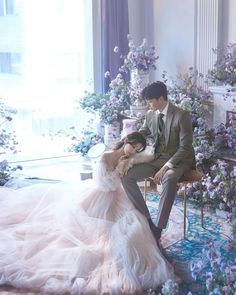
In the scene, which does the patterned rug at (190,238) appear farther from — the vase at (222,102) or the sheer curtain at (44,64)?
the sheer curtain at (44,64)

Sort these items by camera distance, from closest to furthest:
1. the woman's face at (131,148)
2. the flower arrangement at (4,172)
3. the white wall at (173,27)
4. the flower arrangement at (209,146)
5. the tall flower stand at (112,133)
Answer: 1. the woman's face at (131,148)
2. the flower arrangement at (209,146)
3. the white wall at (173,27)
4. the flower arrangement at (4,172)
5. the tall flower stand at (112,133)

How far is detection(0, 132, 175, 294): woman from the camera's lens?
251cm

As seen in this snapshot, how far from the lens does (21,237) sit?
116 inches

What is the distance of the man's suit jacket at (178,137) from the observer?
3111mm

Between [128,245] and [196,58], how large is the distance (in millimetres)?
2503

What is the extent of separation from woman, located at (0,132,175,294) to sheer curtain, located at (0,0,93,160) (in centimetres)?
203

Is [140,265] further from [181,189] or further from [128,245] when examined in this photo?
[181,189]

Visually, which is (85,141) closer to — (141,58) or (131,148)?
(141,58)

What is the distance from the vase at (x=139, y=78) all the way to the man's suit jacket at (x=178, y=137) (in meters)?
1.48

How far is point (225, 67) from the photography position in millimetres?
3924

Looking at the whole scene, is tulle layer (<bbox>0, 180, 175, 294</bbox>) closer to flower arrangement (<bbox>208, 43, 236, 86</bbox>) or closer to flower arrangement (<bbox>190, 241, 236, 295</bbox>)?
flower arrangement (<bbox>190, 241, 236, 295</bbox>)

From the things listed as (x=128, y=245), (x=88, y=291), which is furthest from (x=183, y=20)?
(x=88, y=291)

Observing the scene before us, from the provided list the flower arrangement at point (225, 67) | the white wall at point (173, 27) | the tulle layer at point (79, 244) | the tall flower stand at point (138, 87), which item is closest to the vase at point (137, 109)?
the tall flower stand at point (138, 87)

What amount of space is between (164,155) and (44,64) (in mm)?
2646
